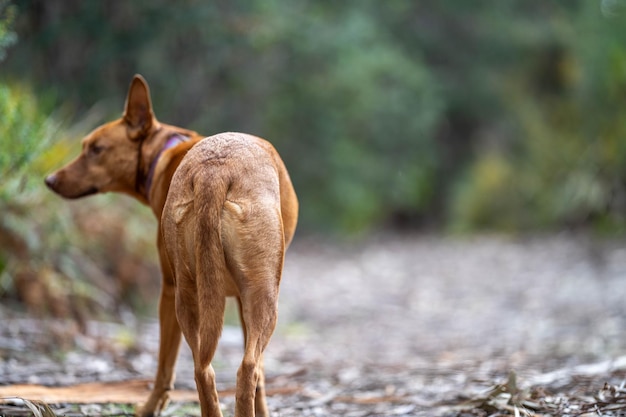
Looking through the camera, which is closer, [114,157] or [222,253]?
[222,253]

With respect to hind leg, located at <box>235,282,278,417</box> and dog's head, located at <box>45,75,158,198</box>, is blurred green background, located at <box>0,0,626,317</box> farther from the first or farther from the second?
hind leg, located at <box>235,282,278,417</box>

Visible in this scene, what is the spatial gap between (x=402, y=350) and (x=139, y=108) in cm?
340

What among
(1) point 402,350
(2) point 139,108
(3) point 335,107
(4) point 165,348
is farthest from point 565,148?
(4) point 165,348

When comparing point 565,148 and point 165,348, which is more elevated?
point 565,148

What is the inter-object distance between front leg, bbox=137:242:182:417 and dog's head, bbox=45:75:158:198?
64cm

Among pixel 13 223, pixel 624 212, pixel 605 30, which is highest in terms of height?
pixel 605 30

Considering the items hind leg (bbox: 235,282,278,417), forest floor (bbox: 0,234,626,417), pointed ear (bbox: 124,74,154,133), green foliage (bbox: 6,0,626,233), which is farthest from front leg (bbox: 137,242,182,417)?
green foliage (bbox: 6,0,626,233)

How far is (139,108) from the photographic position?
4055 millimetres

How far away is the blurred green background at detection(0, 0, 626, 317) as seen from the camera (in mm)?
6129

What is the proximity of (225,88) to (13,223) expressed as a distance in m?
8.10

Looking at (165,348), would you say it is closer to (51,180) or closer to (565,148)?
(51,180)

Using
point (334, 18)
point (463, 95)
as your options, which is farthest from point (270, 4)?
point (463, 95)

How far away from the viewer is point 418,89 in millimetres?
20016

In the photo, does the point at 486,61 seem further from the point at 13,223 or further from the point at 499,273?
the point at 13,223
